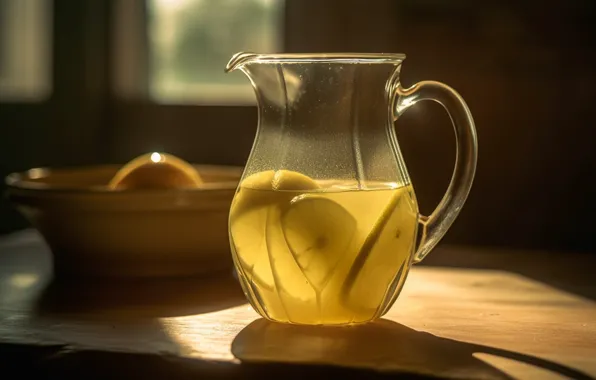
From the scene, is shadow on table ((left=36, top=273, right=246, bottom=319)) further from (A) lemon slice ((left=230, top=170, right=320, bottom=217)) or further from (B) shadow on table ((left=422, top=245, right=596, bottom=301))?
(B) shadow on table ((left=422, top=245, right=596, bottom=301))

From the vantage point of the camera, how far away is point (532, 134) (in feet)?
6.91

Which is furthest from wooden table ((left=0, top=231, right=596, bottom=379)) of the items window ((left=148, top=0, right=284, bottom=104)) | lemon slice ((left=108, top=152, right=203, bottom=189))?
window ((left=148, top=0, right=284, bottom=104))

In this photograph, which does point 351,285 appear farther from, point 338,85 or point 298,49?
point 298,49

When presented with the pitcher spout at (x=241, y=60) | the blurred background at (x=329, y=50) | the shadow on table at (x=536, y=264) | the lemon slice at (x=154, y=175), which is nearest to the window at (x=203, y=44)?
the blurred background at (x=329, y=50)

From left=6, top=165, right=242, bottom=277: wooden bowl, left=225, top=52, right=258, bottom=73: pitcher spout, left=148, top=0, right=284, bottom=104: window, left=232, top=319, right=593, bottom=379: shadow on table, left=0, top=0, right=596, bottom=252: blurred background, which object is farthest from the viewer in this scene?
left=148, top=0, right=284, bottom=104: window

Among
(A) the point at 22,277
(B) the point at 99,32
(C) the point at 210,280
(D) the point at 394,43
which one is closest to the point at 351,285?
(C) the point at 210,280

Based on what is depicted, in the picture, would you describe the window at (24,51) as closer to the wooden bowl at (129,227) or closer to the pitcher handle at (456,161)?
the wooden bowl at (129,227)

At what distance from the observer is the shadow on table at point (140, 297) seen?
2.54 ft

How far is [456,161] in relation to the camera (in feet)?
2.44

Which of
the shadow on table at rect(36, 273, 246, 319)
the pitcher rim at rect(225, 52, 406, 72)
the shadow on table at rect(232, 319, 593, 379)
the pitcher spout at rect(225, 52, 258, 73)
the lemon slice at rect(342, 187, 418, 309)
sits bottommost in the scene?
the shadow on table at rect(36, 273, 246, 319)

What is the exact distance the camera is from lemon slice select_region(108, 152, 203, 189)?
94cm

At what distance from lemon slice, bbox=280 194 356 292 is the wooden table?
57mm

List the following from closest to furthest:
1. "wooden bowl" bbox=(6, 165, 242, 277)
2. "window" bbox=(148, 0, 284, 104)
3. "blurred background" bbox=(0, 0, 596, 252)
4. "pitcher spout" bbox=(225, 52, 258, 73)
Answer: "pitcher spout" bbox=(225, 52, 258, 73) < "wooden bowl" bbox=(6, 165, 242, 277) < "blurred background" bbox=(0, 0, 596, 252) < "window" bbox=(148, 0, 284, 104)

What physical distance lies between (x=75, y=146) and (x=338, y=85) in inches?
69.3
